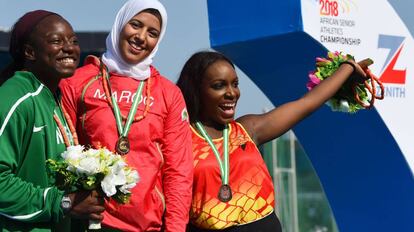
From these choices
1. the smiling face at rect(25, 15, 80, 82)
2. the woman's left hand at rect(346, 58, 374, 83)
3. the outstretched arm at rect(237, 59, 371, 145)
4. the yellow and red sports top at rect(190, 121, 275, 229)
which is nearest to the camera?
the smiling face at rect(25, 15, 80, 82)

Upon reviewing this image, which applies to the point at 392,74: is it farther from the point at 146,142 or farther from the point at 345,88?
the point at 146,142

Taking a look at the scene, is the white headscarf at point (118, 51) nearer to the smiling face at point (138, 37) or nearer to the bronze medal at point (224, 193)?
the smiling face at point (138, 37)

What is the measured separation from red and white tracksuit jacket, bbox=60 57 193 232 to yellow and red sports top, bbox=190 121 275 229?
377mm

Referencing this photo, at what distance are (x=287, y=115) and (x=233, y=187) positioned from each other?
21.5 inches

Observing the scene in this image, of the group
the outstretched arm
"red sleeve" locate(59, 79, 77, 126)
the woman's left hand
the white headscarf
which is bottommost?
the outstretched arm

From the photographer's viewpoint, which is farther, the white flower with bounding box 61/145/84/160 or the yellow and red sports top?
the yellow and red sports top

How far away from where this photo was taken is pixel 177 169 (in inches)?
200

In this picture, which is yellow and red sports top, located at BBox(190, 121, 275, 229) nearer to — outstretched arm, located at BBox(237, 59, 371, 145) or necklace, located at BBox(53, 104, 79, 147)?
outstretched arm, located at BBox(237, 59, 371, 145)

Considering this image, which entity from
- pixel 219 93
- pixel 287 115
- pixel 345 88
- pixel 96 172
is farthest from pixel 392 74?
pixel 96 172

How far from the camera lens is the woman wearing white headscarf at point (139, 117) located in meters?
4.97

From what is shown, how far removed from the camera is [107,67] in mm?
5203

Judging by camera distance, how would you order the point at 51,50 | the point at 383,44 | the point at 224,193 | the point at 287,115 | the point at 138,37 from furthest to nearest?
the point at 383,44
the point at 287,115
the point at 224,193
the point at 138,37
the point at 51,50

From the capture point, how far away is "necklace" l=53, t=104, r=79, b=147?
15.5 ft

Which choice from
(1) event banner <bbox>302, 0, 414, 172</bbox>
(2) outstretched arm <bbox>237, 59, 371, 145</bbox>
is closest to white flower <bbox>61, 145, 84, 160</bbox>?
(2) outstretched arm <bbox>237, 59, 371, 145</bbox>
